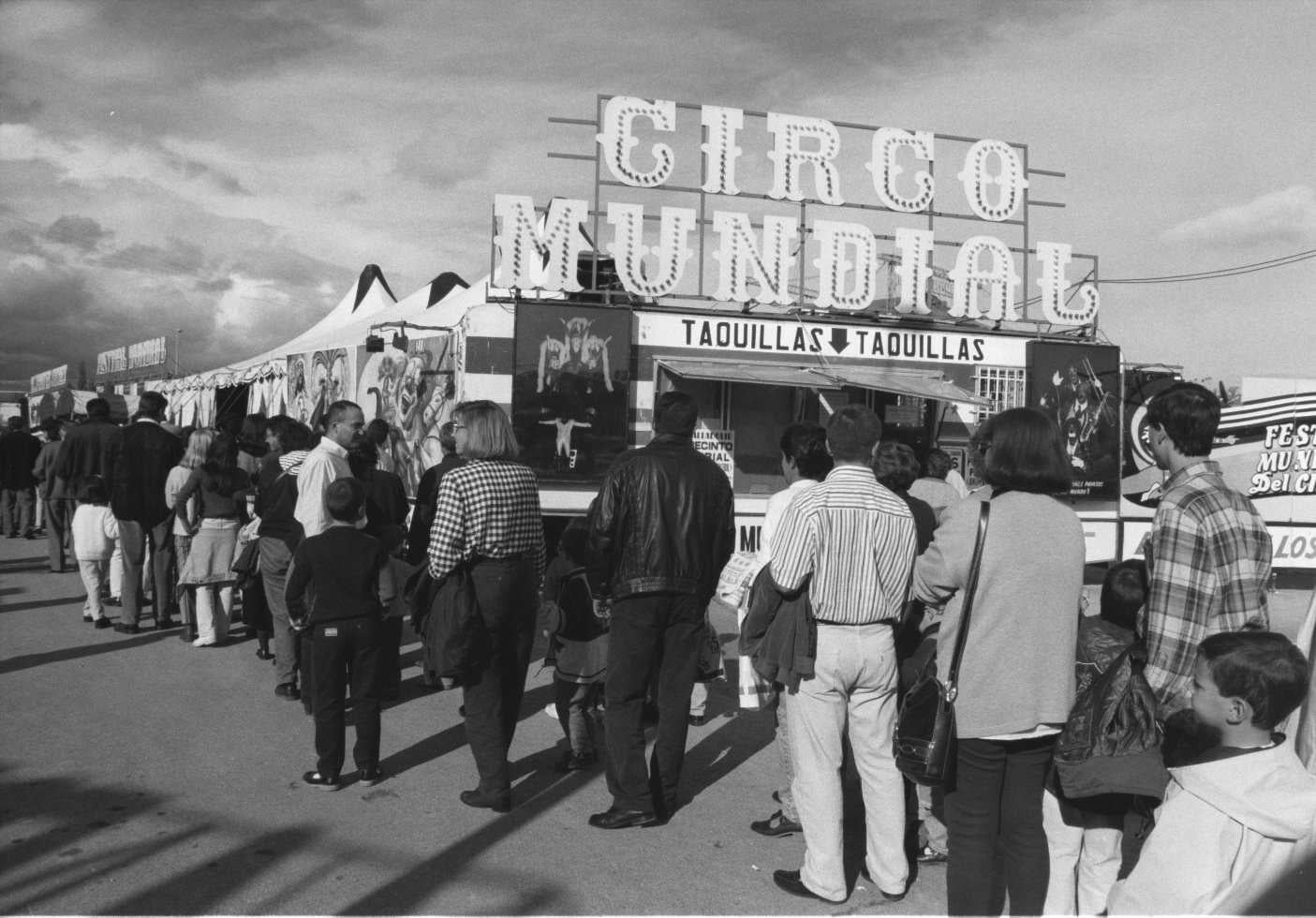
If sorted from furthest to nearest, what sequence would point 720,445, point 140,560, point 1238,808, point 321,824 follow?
point 720,445 → point 140,560 → point 321,824 → point 1238,808

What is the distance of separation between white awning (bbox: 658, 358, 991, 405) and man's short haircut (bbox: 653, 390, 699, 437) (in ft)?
20.4

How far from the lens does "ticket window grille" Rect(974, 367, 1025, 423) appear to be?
1295cm

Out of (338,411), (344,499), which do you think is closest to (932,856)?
(344,499)

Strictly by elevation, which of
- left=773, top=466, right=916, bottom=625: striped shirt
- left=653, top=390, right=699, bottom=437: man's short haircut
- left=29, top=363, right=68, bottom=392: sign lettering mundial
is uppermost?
left=29, top=363, right=68, bottom=392: sign lettering mundial

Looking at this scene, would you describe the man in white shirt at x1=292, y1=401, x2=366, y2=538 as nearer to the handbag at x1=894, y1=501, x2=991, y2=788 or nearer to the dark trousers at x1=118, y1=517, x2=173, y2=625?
the dark trousers at x1=118, y1=517, x2=173, y2=625

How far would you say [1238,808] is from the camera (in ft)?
7.72

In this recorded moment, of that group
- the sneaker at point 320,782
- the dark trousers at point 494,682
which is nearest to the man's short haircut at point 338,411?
the dark trousers at point 494,682

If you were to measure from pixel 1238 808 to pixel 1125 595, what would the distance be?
142 cm

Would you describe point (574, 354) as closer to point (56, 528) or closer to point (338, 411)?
point (338, 411)

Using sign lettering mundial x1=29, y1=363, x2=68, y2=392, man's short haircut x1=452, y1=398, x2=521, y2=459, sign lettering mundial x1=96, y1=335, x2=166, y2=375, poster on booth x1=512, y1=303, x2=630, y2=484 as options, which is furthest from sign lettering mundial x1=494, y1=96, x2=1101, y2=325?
sign lettering mundial x1=29, y1=363, x2=68, y2=392

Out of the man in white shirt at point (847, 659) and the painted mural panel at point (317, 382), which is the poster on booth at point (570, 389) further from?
the man in white shirt at point (847, 659)

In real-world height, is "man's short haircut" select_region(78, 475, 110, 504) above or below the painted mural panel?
below

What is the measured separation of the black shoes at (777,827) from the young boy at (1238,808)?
229cm

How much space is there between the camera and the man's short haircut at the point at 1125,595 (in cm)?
369
